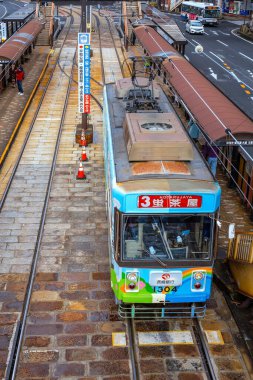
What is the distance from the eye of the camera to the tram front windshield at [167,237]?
10.1 metres

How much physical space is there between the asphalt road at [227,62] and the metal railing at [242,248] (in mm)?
16269

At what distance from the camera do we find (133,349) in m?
10.3

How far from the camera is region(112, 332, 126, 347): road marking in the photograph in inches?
414

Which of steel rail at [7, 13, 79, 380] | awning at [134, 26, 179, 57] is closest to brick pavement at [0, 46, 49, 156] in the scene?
steel rail at [7, 13, 79, 380]

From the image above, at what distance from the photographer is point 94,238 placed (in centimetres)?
1471

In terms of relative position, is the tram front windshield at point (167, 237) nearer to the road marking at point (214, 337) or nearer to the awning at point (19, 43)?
the road marking at point (214, 337)

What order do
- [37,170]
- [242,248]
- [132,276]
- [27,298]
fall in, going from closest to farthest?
[132,276] → [242,248] → [27,298] → [37,170]

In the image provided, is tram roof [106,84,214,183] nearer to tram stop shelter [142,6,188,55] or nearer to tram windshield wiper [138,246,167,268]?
tram windshield wiper [138,246,167,268]

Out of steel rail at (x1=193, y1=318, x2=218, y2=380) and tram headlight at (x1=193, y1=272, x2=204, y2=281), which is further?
tram headlight at (x1=193, y1=272, x2=204, y2=281)

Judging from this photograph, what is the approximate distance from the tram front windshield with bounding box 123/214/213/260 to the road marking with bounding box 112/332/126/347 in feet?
5.67

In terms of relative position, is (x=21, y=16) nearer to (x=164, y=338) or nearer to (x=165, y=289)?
(x=165, y=289)

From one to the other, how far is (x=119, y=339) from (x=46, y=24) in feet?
142

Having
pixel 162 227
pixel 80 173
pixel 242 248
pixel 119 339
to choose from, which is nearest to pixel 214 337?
pixel 119 339

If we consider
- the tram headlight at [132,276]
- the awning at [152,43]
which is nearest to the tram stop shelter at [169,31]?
the awning at [152,43]
